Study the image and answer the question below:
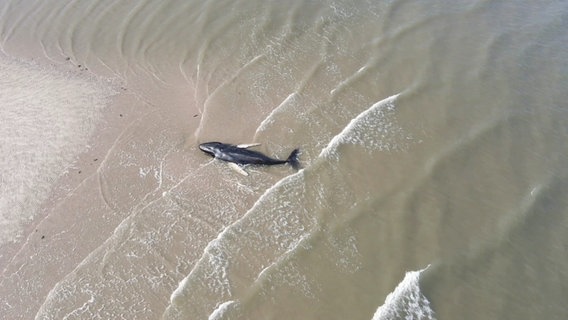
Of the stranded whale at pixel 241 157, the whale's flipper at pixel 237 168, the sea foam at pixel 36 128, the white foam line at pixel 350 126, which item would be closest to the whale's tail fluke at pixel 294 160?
the stranded whale at pixel 241 157

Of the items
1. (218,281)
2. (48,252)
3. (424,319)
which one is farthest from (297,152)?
(48,252)

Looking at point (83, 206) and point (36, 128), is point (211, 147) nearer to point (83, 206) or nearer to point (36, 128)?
point (83, 206)

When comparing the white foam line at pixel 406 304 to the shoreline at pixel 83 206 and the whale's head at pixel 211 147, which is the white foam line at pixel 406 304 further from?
the shoreline at pixel 83 206

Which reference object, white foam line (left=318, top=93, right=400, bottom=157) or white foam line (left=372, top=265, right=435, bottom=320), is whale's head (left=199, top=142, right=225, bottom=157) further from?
white foam line (left=372, top=265, right=435, bottom=320)

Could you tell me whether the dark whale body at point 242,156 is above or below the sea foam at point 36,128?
below

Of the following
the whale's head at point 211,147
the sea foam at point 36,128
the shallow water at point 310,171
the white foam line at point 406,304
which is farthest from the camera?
the whale's head at point 211,147

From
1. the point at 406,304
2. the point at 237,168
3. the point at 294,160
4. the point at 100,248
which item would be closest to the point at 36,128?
the point at 100,248

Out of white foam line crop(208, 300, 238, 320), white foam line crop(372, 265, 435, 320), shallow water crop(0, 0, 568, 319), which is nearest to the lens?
white foam line crop(372, 265, 435, 320)

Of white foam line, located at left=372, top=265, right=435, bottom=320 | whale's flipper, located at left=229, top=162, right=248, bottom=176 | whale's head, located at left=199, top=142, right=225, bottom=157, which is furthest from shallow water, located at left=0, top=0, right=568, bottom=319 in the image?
whale's head, located at left=199, top=142, right=225, bottom=157
